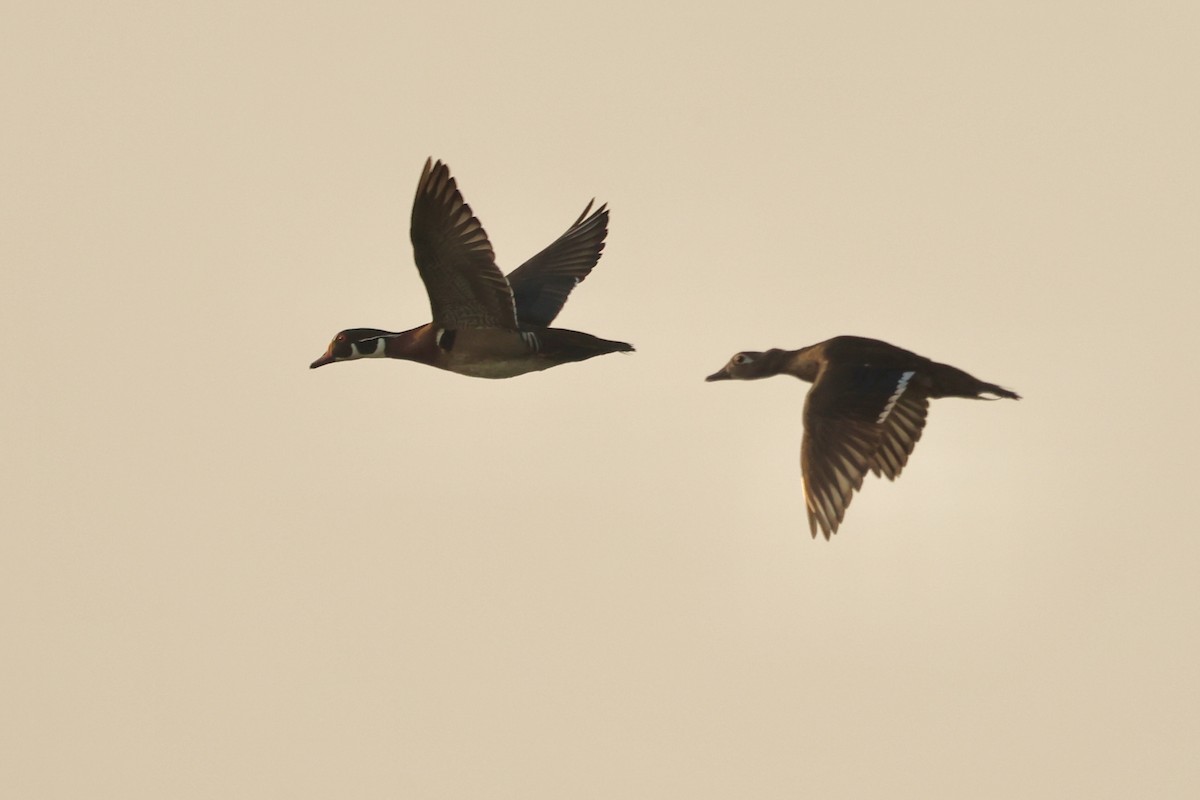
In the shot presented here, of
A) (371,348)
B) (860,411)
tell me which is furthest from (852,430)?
(371,348)

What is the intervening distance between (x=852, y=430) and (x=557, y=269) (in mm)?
3934

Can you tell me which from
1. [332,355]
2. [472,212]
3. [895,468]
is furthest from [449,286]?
[895,468]

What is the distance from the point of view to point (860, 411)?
1587 centimetres

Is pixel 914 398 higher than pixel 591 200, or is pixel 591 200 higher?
pixel 591 200

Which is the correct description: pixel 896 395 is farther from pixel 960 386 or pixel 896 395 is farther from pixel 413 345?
pixel 413 345

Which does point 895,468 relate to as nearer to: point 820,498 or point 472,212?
point 820,498

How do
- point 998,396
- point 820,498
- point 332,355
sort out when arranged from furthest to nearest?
point 332,355
point 998,396
point 820,498

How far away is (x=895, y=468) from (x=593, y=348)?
266cm

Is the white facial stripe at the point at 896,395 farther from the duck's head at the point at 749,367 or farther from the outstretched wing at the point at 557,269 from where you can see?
the outstretched wing at the point at 557,269

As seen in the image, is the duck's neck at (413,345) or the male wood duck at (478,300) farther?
the duck's neck at (413,345)

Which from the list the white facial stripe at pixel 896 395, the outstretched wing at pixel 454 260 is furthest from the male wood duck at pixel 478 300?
the white facial stripe at pixel 896 395

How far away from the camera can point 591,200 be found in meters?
19.1

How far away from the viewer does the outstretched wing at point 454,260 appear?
614 inches

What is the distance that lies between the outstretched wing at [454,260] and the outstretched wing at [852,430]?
255 centimetres
